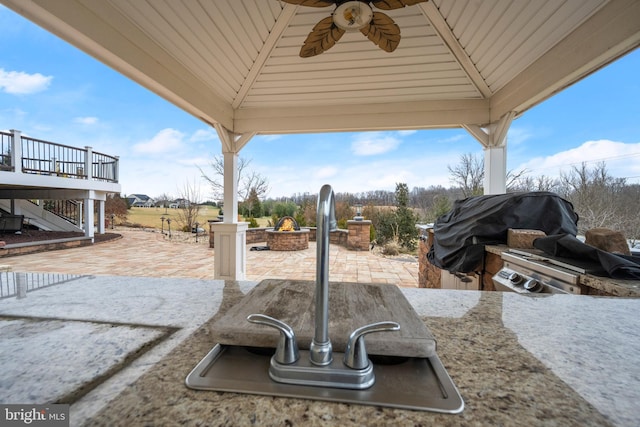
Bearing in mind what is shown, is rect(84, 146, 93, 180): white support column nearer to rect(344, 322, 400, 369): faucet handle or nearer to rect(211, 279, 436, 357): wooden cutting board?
rect(211, 279, 436, 357): wooden cutting board

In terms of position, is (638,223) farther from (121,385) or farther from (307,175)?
(307,175)

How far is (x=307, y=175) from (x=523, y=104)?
9.65 meters

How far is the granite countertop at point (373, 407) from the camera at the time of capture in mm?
421

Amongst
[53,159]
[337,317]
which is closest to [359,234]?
[337,317]

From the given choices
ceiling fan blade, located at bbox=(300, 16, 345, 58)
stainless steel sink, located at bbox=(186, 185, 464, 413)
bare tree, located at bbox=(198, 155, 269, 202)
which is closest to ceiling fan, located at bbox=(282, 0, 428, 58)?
ceiling fan blade, located at bbox=(300, 16, 345, 58)

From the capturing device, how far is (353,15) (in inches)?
70.1

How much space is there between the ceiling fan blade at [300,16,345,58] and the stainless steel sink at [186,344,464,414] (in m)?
2.16

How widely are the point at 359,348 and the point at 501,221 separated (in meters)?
2.39

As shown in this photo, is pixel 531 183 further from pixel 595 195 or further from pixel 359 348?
pixel 359 348

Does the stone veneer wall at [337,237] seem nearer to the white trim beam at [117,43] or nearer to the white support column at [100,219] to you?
the white support column at [100,219]

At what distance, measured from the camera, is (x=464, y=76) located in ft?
10.7

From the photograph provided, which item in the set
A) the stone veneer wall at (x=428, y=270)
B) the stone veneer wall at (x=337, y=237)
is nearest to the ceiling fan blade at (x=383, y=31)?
the stone veneer wall at (x=428, y=270)

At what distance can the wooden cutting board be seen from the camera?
1.87 ft

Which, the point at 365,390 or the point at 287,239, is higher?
the point at 365,390
